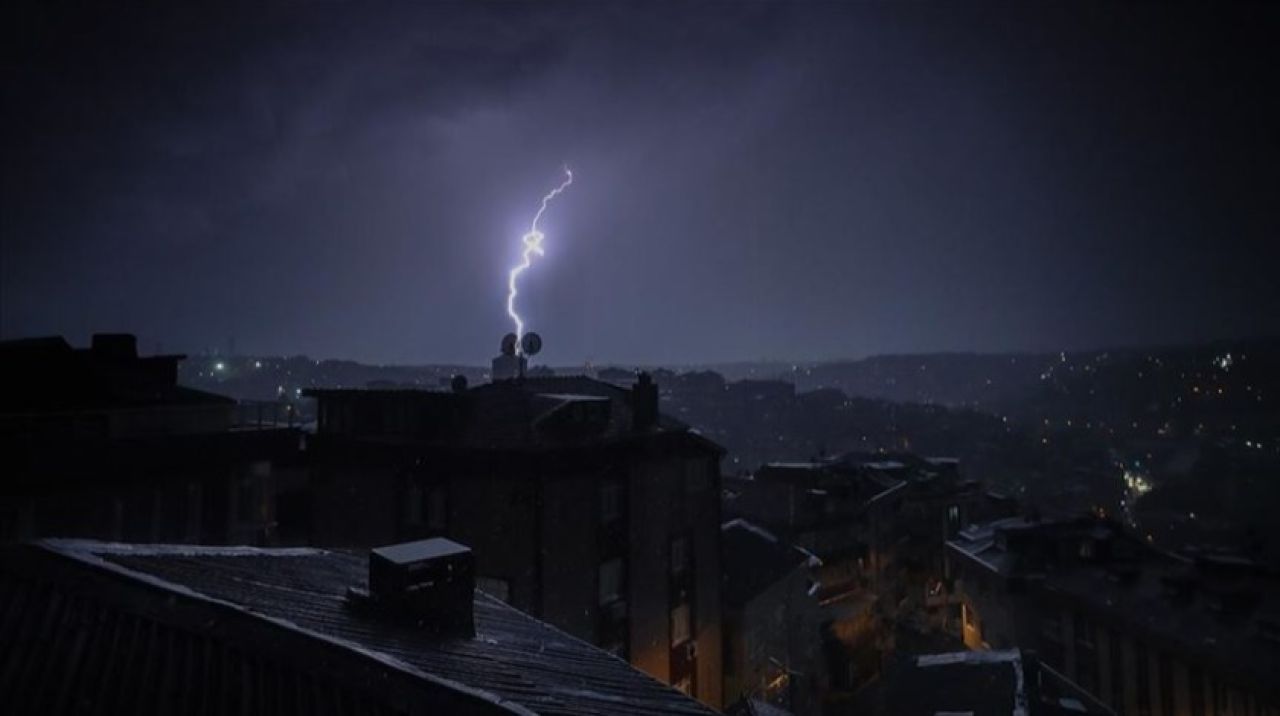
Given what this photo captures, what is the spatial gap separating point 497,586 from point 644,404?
9.12 meters

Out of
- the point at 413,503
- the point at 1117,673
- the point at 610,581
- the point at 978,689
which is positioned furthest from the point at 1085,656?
the point at 413,503

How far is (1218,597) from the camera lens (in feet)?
95.4

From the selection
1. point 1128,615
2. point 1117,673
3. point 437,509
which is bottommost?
point 1117,673

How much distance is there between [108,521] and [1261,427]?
4866 inches

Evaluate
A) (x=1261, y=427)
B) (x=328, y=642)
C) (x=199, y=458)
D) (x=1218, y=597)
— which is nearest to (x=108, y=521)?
(x=199, y=458)

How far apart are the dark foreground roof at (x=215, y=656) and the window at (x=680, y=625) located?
19.3m

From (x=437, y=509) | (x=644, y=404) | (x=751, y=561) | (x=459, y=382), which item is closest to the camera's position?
(x=437, y=509)

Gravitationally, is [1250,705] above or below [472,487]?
below

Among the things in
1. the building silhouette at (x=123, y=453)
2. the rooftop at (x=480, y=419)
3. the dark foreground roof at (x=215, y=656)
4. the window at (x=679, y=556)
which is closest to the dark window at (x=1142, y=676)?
the window at (x=679, y=556)

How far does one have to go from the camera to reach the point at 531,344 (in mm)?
29828

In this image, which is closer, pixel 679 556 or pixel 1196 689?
pixel 1196 689

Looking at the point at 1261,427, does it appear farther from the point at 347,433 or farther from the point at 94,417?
the point at 94,417

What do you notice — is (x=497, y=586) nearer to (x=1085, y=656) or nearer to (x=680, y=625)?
(x=680, y=625)

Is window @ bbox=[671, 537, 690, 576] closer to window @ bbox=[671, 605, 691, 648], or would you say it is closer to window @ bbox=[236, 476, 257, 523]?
window @ bbox=[671, 605, 691, 648]
